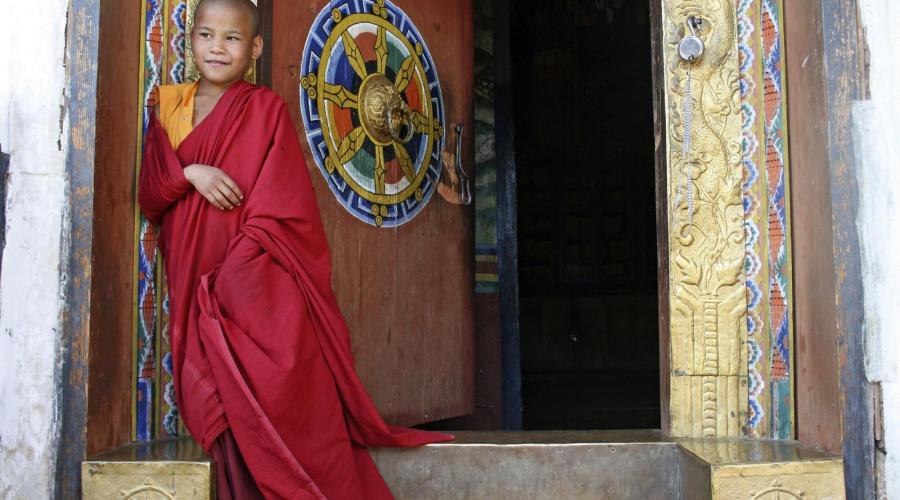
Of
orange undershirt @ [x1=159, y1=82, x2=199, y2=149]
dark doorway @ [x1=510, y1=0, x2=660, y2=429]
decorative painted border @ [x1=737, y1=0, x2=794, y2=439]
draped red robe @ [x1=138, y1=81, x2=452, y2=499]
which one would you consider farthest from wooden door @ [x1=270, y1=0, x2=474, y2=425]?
dark doorway @ [x1=510, y1=0, x2=660, y2=429]

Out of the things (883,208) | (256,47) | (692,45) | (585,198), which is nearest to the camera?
(883,208)

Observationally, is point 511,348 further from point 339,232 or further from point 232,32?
point 232,32

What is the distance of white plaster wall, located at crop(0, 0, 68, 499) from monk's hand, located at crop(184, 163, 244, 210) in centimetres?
34

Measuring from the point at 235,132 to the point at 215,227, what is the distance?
275 mm

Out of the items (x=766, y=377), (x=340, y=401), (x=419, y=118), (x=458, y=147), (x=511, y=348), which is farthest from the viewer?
(x=511, y=348)

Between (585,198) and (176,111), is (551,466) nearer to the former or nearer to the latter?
(176,111)

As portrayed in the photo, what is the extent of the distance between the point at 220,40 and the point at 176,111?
24cm

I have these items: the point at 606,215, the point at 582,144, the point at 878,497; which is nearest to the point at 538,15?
the point at 582,144

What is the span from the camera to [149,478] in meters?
2.55

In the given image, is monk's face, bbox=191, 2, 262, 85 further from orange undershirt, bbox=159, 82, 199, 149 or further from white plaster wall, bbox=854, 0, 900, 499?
white plaster wall, bbox=854, 0, 900, 499

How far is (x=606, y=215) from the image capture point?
7469mm

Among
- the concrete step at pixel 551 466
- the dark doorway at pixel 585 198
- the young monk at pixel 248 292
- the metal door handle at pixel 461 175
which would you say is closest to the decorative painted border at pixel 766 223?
the concrete step at pixel 551 466

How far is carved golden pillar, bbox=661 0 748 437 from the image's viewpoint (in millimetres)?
3062

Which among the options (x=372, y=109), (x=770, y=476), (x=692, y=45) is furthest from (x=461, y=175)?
(x=770, y=476)
